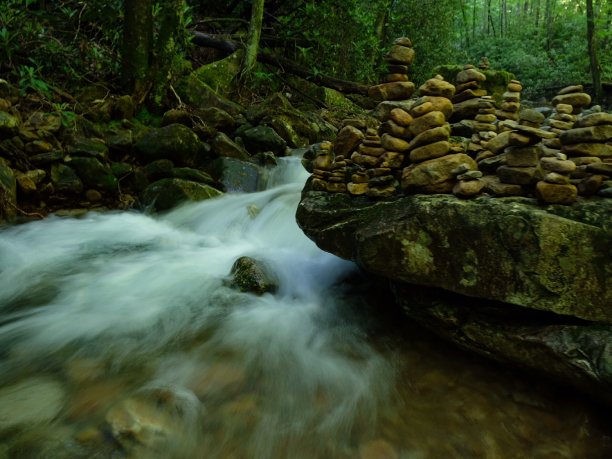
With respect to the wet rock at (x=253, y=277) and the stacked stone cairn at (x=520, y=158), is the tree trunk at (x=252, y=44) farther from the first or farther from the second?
the stacked stone cairn at (x=520, y=158)

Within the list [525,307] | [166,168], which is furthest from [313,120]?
[525,307]

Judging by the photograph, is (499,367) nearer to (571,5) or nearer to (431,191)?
(431,191)

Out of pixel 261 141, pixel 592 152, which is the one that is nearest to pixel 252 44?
pixel 261 141

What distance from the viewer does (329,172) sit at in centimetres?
364

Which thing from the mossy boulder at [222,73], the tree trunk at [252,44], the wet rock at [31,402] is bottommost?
the wet rock at [31,402]

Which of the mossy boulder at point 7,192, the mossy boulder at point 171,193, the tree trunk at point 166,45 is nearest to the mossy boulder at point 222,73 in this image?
the tree trunk at point 166,45

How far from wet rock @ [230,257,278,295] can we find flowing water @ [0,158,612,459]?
9 centimetres

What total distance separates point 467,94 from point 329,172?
1508mm

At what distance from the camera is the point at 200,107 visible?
8.66m

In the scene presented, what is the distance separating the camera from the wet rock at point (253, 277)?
396cm

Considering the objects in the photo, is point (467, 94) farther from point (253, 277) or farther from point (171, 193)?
point (171, 193)

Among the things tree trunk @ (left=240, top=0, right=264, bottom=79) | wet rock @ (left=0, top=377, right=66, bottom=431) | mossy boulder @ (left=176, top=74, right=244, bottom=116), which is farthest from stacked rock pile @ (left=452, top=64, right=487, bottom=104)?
tree trunk @ (left=240, top=0, right=264, bottom=79)

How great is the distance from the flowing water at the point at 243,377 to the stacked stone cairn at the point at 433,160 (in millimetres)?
1279

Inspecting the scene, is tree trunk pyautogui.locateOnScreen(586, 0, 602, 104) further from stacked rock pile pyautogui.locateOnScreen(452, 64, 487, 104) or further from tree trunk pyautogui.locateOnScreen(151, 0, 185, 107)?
stacked rock pile pyautogui.locateOnScreen(452, 64, 487, 104)
